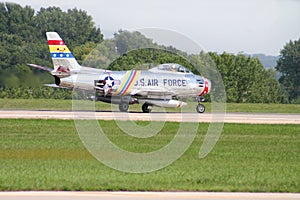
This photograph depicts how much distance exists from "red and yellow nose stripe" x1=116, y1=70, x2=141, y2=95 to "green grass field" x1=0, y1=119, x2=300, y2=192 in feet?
35.1

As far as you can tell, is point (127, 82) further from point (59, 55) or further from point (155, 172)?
point (155, 172)

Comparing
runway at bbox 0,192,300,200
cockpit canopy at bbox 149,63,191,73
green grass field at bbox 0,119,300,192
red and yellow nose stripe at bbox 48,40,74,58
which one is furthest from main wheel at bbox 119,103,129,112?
runway at bbox 0,192,300,200

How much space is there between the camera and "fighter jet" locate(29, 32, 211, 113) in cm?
4322

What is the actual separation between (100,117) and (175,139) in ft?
34.7

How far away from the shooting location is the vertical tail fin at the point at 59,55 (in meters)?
44.3

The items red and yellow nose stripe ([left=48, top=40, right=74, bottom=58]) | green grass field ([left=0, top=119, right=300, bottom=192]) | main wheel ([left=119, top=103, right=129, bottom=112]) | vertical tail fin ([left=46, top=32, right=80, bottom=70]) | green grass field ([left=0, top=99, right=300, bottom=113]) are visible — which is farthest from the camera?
green grass field ([left=0, top=99, right=300, bottom=113])

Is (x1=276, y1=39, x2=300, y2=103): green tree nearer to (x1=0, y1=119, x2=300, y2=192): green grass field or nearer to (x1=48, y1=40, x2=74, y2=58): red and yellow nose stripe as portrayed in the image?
(x1=48, y1=40, x2=74, y2=58): red and yellow nose stripe

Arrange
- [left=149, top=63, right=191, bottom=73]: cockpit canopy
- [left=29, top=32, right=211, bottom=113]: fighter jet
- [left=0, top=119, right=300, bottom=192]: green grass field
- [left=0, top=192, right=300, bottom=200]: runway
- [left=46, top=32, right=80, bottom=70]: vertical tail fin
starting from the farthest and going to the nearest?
[left=149, top=63, right=191, bottom=73]: cockpit canopy
[left=46, top=32, right=80, bottom=70]: vertical tail fin
[left=29, top=32, right=211, bottom=113]: fighter jet
[left=0, top=119, right=300, bottom=192]: green grass field
[left=0, top=192, right=300, bottom=200]: runway

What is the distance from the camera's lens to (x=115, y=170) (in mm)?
19641

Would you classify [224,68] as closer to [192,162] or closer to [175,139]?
[175,139]

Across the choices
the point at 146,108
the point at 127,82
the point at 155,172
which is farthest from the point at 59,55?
the point at 155,172

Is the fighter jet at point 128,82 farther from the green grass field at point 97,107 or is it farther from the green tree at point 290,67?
the green tree at point 290,67

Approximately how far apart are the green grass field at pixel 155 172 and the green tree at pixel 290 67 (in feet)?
250

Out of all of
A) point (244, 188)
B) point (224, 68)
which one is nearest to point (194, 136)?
point (244, 188)
